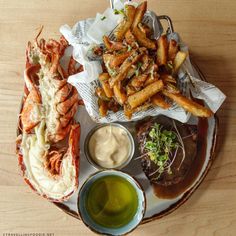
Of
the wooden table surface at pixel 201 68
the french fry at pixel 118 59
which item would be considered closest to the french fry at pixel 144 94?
the french fry at pixel 118 59

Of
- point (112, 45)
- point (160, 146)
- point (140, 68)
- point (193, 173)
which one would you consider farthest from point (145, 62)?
point (193, 173)

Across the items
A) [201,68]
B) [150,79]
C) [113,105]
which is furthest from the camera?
[201,68]

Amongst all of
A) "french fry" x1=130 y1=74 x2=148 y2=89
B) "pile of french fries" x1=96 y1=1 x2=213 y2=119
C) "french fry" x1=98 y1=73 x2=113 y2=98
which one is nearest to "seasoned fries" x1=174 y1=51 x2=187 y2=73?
"pile of french fries" x1=96 y1=1 x2=213 y2=119

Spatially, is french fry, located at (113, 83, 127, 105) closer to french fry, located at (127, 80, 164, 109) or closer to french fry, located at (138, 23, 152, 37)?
french fry, located at (127, 80, 164, 109)

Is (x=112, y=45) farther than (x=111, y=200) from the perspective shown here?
No

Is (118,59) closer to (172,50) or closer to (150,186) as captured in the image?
(172,50)

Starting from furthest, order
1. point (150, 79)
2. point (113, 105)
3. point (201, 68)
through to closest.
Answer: point (201, 68), point (113, 105), point (150, 79)

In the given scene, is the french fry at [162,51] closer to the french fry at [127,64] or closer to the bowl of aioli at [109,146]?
the french fry at [127,64]
